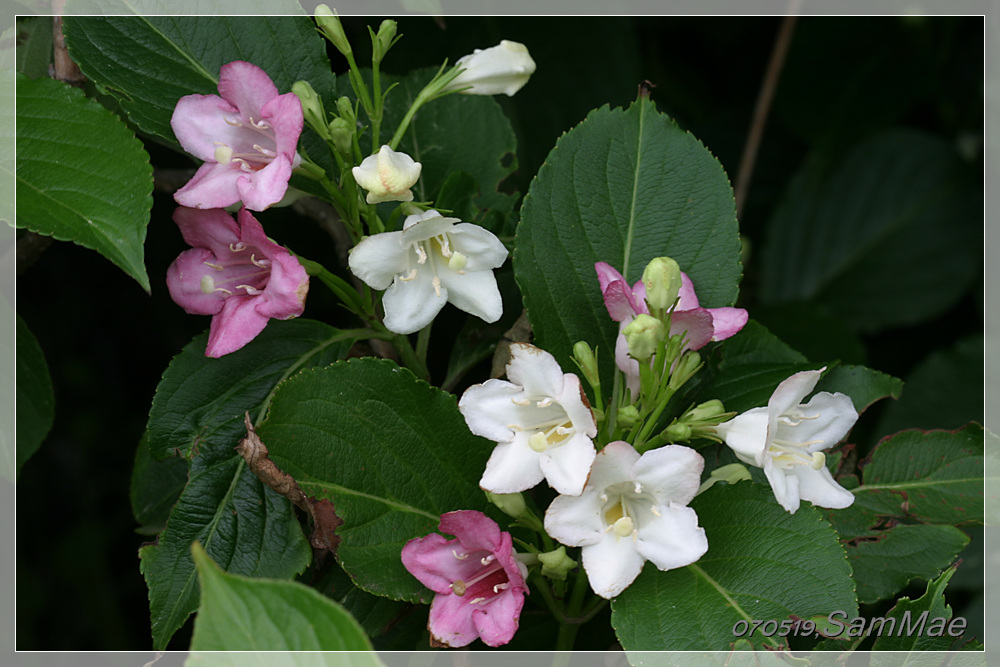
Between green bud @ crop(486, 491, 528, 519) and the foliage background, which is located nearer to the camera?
green bud @ crop(486, 491, 528, 519)

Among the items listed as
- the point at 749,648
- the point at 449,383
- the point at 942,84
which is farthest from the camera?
the point at 942,84

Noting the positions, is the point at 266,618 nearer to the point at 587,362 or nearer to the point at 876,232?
the point at 587,362

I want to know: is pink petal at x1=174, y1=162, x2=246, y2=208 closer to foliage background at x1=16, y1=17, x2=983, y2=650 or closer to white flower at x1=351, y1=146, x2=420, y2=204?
white flower at x1=351, y1=146, x2=420, y2=204

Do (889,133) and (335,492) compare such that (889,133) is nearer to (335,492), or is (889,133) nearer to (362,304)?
(362,304)

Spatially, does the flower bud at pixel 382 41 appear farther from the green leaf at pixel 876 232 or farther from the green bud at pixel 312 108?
the green leaf at pixel 876 232

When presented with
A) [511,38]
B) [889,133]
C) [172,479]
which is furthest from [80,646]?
[889,133]

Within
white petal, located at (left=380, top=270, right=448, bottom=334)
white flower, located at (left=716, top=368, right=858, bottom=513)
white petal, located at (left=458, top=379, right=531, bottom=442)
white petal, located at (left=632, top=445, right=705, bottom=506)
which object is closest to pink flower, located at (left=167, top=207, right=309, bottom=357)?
white petal, located at (left=380, top=270, right=448, bottom=334)
